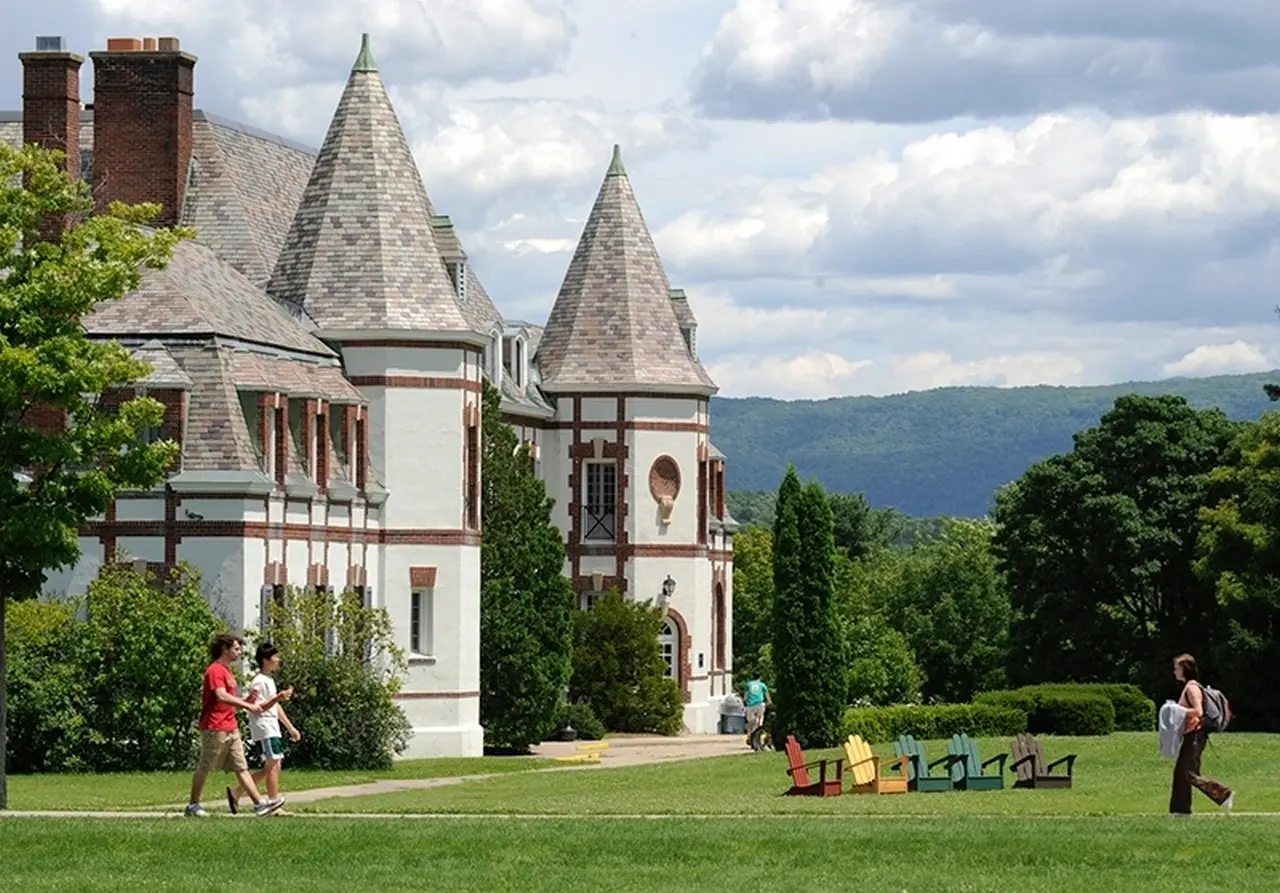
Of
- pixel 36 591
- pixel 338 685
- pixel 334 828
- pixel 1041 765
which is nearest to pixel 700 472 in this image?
pixel 338 685

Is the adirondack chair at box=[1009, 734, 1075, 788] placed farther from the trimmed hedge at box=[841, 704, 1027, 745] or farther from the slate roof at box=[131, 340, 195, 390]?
the slate roof at box=[131, 340, 195, 390]

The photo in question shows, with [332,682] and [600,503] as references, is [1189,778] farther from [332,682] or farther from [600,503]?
[600,503]

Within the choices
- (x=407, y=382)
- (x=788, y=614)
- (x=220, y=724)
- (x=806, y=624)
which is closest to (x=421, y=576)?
(x=407, y=382)

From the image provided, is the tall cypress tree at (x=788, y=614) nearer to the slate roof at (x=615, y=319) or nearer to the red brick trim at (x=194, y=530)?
the red brick trim at (x=194, y=530)

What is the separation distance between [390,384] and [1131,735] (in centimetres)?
1724

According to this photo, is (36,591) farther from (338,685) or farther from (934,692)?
(934,692)

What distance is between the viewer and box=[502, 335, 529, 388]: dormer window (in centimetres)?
7581

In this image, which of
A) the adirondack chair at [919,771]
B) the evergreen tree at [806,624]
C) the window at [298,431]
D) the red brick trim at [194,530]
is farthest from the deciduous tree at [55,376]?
the evergreen tree at [806,624]

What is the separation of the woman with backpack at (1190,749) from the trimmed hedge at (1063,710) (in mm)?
28760

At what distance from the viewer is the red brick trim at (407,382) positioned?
194 ft

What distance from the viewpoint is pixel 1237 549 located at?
245 feet

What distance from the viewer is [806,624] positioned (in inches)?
2235

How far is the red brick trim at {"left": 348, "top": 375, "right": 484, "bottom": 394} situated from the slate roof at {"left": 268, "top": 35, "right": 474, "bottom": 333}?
105 centimetres

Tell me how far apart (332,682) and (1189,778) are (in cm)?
2466
